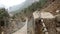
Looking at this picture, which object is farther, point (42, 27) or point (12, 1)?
point (12, 1)

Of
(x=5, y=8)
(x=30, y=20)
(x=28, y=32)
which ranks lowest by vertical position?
(x=28, y=32)

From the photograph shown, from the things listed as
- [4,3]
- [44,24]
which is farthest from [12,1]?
[44,24]

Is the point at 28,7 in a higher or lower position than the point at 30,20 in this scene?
higher

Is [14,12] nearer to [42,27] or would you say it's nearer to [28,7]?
[28,7]

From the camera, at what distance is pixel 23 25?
8.32 ft

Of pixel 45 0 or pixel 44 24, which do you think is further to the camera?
pixel 45 0

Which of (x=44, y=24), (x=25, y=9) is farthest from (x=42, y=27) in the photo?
(x=25, y=9)

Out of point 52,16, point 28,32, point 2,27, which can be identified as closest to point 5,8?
point 2,27

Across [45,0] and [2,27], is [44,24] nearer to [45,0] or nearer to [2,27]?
[45,0]

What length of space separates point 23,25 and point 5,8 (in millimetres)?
345

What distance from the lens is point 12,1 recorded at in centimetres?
258

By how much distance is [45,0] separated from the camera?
2566 millimetres

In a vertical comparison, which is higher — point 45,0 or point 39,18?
point 45,0

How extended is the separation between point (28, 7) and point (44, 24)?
14.3 inches
